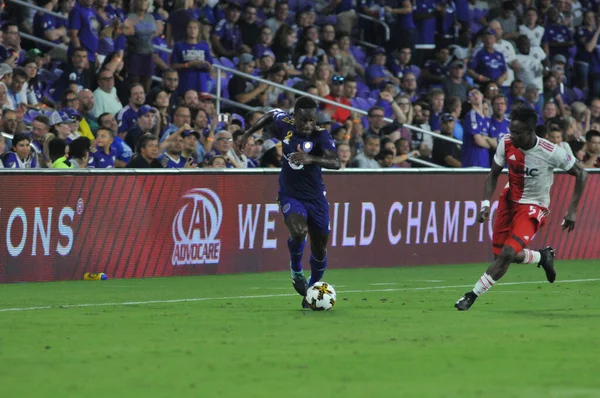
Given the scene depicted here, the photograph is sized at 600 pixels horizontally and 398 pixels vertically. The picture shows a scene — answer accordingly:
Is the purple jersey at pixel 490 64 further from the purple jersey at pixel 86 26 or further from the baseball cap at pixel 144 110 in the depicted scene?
the baseball cap at pixel 144 110

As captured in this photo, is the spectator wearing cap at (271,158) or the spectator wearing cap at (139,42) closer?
the spectator wearing cap at (271,158)

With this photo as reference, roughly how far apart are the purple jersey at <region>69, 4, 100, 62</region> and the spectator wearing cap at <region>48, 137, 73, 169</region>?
3.85 metres

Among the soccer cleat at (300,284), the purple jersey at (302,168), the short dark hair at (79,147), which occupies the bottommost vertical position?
the short dark hair at (79,147)

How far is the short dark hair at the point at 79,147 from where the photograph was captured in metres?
17.4

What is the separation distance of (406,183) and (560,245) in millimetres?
3855

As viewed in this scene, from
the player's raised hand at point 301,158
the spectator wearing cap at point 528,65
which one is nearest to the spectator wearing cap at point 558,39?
the spectator wearing cap at point 528,65

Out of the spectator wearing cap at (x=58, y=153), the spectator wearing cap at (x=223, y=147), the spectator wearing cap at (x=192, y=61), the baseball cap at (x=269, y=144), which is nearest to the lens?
the spectator wearing cap at (x=58, y=153)

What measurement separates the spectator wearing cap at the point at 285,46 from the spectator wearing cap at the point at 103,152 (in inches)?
264

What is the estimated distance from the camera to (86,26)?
2098cm

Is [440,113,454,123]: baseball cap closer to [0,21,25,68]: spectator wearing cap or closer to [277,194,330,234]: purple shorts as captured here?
[0,21,25,68]: spectator wearing cap

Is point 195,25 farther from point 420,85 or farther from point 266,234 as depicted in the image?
point 420,85

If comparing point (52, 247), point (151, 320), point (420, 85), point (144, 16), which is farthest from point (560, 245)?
point (151, 320)

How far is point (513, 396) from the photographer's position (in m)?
7.39

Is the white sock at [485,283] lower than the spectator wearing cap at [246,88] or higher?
higher
